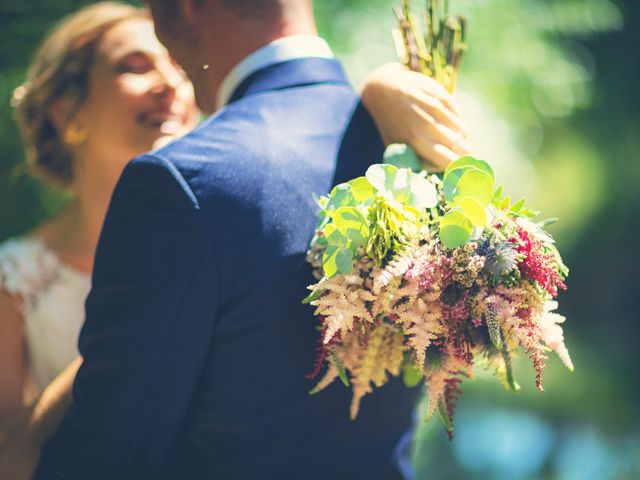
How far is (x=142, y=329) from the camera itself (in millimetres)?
1717

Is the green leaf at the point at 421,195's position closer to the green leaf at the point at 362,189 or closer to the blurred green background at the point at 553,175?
the green leaf at the point at 362,189

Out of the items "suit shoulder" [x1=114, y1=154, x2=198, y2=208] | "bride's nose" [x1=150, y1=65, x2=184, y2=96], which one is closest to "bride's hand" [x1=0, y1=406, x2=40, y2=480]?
"suit shoulder" [x1=114, y1=154, x2=198, y2=208]

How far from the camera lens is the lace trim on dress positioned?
310 centimetres

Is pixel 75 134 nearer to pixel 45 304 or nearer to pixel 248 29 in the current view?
pixel 45 304

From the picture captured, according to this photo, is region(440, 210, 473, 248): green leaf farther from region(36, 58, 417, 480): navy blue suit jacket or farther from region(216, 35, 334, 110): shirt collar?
region(216, 35, 334, 110): shirt collar

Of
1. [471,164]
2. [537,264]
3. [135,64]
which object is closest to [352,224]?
[471,164]

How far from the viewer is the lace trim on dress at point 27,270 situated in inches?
122

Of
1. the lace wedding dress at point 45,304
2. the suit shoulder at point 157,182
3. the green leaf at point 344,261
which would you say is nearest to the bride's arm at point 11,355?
the lace wedding dress at point 45,304

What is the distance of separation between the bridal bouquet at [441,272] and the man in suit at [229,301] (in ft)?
0.56

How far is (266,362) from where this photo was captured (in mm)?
1772

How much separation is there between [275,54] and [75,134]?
145 centimetres

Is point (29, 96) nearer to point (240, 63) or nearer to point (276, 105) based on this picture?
point (240, 63)

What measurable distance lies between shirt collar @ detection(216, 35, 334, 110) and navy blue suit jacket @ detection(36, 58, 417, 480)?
0.09m

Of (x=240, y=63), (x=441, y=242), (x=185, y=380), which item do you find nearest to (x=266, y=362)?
(x=185, y=380)
